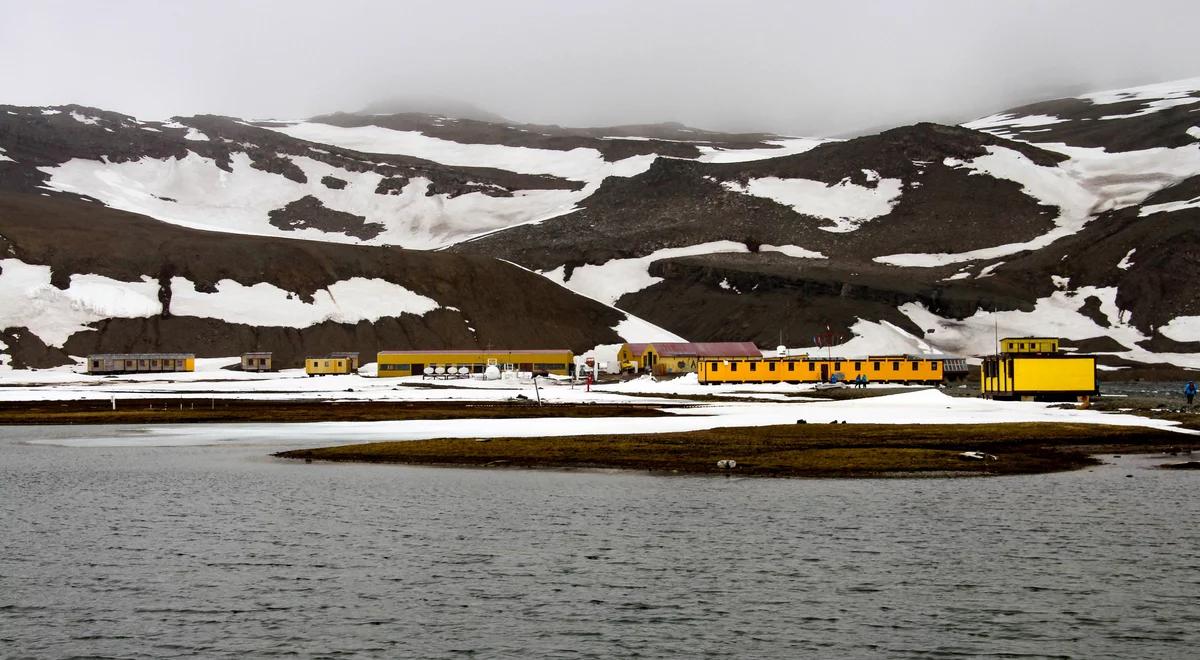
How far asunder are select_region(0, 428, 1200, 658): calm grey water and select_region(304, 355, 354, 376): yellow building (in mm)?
127063

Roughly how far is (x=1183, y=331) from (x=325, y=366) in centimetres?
13707

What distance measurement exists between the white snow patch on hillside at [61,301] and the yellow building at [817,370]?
9333cm

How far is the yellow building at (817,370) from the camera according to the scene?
149 meters

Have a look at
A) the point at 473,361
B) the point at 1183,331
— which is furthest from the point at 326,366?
the point at 1183,331

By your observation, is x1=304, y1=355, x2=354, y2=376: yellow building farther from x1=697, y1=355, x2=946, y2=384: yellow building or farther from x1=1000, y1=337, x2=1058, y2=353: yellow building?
x1=1000, y1=337, x2=1058, y2=353: yellow building

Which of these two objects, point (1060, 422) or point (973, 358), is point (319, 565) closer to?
point (1060, 422)

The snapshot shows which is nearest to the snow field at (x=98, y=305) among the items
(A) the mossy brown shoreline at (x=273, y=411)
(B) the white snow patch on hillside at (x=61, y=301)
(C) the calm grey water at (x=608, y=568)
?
(B) the white snow patch on hillside at (x=61, y=301)

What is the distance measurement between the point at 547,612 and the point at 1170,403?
85.5 m

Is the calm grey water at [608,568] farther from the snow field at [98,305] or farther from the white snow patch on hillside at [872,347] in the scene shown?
the white snow patch on hillside at [872,347]

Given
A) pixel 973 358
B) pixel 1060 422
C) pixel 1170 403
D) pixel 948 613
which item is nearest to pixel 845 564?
pixel 948 613

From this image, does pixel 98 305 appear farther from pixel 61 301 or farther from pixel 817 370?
pixel 817 370

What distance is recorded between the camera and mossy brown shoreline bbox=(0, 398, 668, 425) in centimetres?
8869

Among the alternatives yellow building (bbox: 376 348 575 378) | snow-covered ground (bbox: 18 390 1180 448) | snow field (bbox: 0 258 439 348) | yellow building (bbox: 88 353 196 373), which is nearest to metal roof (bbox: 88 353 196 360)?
yellow building (bbox: 88 353 196 373)

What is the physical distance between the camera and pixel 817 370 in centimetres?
14975
